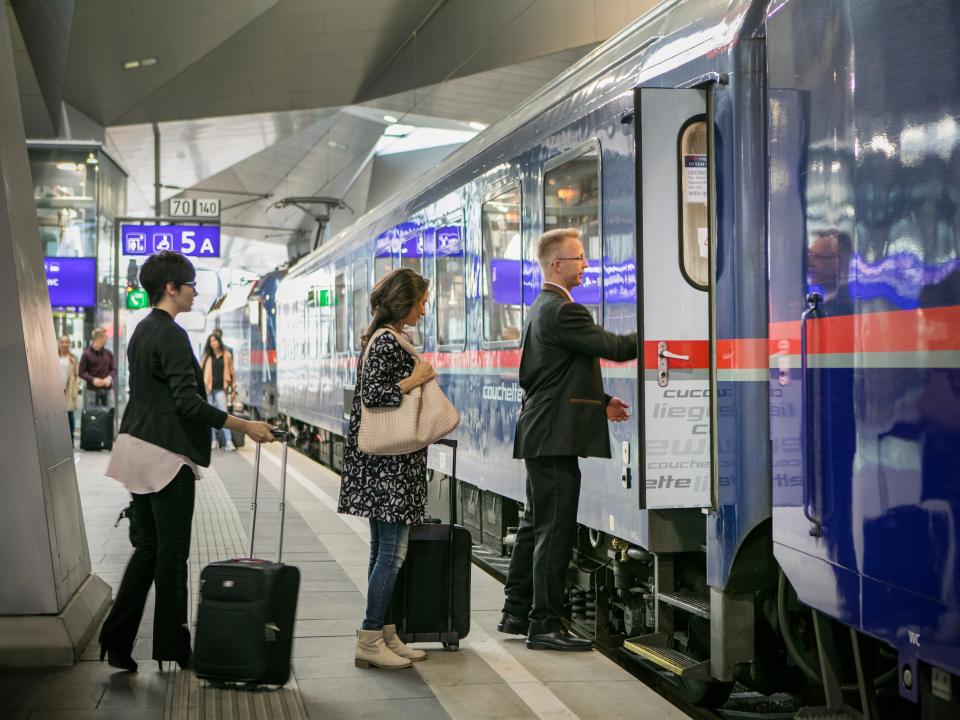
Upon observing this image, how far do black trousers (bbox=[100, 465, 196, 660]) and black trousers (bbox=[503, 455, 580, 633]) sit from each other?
160 cm

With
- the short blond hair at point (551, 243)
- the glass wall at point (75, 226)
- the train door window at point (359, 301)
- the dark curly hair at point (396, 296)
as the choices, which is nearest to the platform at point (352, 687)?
the dark curly hair at point (396, 296)

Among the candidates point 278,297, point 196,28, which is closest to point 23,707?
point 196,28

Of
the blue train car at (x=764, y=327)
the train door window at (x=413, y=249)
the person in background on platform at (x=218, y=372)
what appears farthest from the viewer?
the person in background on platform at (x=218, y=372)

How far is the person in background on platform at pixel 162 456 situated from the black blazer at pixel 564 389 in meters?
1.29

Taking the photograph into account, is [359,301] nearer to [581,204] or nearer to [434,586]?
[581,204]

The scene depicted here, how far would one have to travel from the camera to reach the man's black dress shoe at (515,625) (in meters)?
6.00

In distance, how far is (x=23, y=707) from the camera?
4.81 meters

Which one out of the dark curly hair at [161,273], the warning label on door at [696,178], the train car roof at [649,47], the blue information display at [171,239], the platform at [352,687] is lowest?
the platform at [352,687]

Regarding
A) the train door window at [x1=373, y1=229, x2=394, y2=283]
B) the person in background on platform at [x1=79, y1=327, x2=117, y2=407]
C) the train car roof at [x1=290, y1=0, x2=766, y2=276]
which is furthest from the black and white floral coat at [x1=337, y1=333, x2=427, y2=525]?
the person in background on platform at [x1=79, y1=327, x2=117, y2=407]

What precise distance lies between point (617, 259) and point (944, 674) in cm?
287

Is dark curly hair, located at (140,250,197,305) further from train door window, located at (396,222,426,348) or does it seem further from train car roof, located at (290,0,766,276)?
train door window, located at (396,222,426,348)

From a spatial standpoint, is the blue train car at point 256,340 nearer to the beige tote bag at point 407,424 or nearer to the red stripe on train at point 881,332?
the beige tote bag at point 407,424

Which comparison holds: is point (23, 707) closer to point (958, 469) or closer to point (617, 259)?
point (617, 259)

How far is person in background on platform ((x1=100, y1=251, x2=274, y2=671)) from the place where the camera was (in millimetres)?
5098
